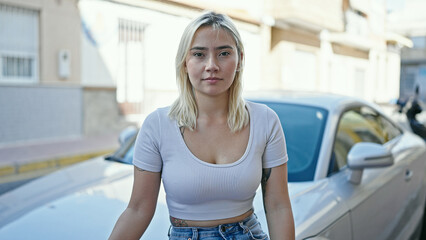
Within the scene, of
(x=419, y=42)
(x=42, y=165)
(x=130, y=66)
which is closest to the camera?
(x=42, y=165)

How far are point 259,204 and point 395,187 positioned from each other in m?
1.42

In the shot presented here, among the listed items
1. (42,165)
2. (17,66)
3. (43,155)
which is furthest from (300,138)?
(17,66)

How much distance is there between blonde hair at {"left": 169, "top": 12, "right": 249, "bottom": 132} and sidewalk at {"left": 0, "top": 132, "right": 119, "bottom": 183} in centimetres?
556

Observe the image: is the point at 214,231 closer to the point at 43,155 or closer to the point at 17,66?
the point at 43,155

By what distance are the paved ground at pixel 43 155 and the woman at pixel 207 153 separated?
16.7ft

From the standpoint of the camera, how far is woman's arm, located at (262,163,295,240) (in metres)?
1.51

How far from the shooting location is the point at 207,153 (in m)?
1.45

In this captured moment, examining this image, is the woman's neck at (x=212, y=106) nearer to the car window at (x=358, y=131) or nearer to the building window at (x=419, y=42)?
the car window at (x=358, y=131)

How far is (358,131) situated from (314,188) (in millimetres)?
1103

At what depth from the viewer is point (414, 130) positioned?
22.6 feet

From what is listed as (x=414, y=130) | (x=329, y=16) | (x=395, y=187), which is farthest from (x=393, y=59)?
(x=395, y=187)

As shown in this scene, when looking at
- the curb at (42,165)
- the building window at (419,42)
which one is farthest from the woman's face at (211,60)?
the building window at (419,42)

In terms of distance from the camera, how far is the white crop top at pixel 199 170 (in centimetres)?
140

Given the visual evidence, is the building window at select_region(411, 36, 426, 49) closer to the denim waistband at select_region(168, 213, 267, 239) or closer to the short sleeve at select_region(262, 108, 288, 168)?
the short sleeve at select_region(262, 108, 288, 168)
